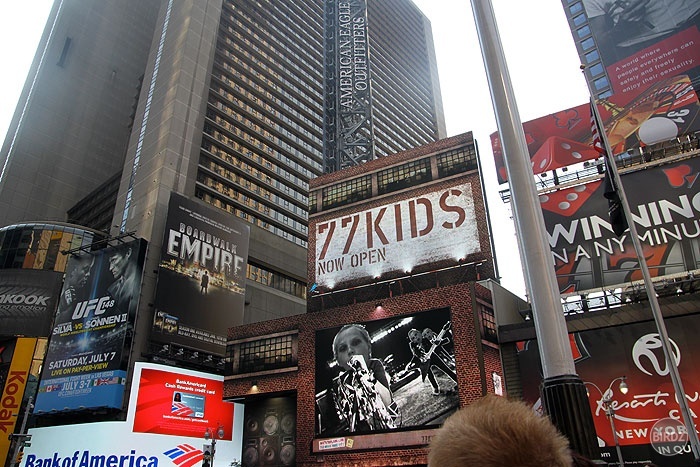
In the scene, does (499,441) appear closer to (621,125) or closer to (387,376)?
(387,376)

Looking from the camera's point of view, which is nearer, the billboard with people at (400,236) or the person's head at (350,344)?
the person's head at (350,344)

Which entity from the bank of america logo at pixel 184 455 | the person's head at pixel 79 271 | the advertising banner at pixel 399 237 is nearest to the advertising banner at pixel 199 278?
the person's head at pixel 79 271

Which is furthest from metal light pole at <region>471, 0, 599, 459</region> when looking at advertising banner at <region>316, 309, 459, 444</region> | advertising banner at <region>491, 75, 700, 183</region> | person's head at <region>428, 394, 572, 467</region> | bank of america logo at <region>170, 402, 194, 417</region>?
bank of america logo at <region>170, 402, 194, 417</region>

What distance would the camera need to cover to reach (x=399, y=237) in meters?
41.5

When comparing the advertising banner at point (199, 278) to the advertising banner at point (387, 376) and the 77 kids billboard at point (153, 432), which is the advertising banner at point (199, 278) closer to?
the 77 kids billboard at point (153, 432)

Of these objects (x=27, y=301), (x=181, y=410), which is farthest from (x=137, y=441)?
(x=27, y=301)

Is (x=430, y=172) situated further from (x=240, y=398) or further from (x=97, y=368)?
(x=97, y=368)

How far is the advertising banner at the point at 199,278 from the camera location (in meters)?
54.2

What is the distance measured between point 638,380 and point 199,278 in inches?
1708

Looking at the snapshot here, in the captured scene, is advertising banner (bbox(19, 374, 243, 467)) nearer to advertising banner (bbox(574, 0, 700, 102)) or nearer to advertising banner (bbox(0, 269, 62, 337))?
advertising banner (bbox(0, 269, 62, 337))

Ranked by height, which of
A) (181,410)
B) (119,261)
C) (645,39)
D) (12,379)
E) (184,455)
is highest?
(645,39)

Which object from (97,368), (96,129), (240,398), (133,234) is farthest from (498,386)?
(96,129)

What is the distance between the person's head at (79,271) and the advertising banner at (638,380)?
145ft

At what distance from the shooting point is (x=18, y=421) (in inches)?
2058
